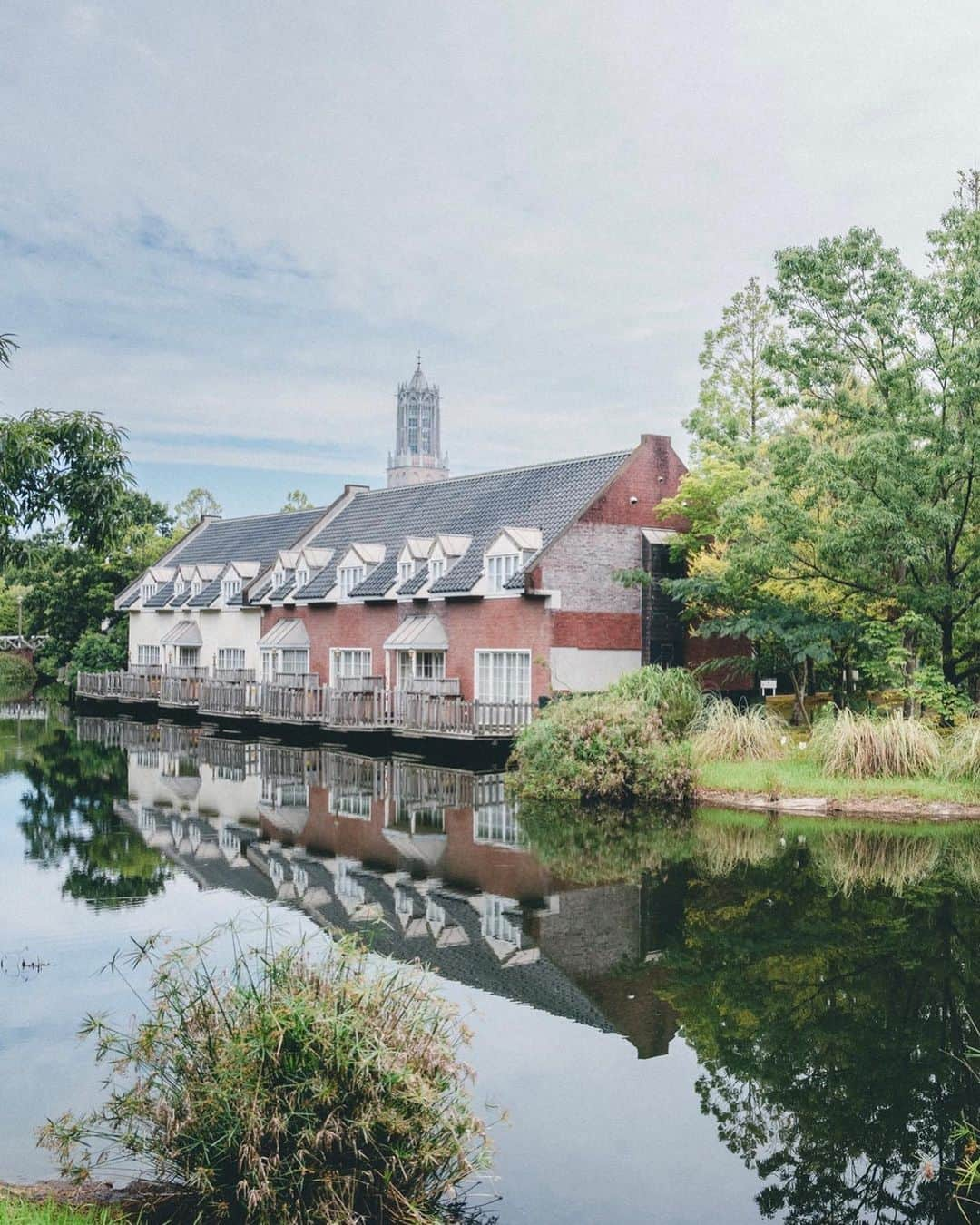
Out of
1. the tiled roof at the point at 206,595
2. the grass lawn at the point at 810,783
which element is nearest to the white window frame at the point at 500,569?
the grass lawn at the point at 810,783

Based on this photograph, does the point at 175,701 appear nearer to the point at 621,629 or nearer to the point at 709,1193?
the point at 621,629

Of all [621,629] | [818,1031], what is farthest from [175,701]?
[818,1031]

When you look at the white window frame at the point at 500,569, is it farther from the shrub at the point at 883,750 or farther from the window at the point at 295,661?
the shrub at the point at 883,750

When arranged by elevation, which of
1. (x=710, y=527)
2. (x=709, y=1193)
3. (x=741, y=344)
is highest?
(x=741, y=344)

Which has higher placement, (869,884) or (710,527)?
(710,527)

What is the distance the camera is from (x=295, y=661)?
45.0 m

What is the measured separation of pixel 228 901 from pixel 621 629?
23.0 metres

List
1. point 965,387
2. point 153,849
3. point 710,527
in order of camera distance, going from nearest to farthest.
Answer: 1. point 153,849
2. point 965,387
3. point 710,527

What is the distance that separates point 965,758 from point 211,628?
36538 millimetres

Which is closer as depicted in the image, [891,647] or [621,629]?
[891,647]

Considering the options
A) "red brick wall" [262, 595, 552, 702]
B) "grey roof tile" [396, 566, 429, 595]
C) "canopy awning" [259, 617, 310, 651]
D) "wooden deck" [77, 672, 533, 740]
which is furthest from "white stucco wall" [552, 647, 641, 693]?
"canopy awning" [259, 617, 310, 651]

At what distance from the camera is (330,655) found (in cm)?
4288

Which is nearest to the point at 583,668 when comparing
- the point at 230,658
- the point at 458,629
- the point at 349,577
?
the point at 458,629

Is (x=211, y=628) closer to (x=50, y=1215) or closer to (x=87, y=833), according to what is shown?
(x=87, y=833)
